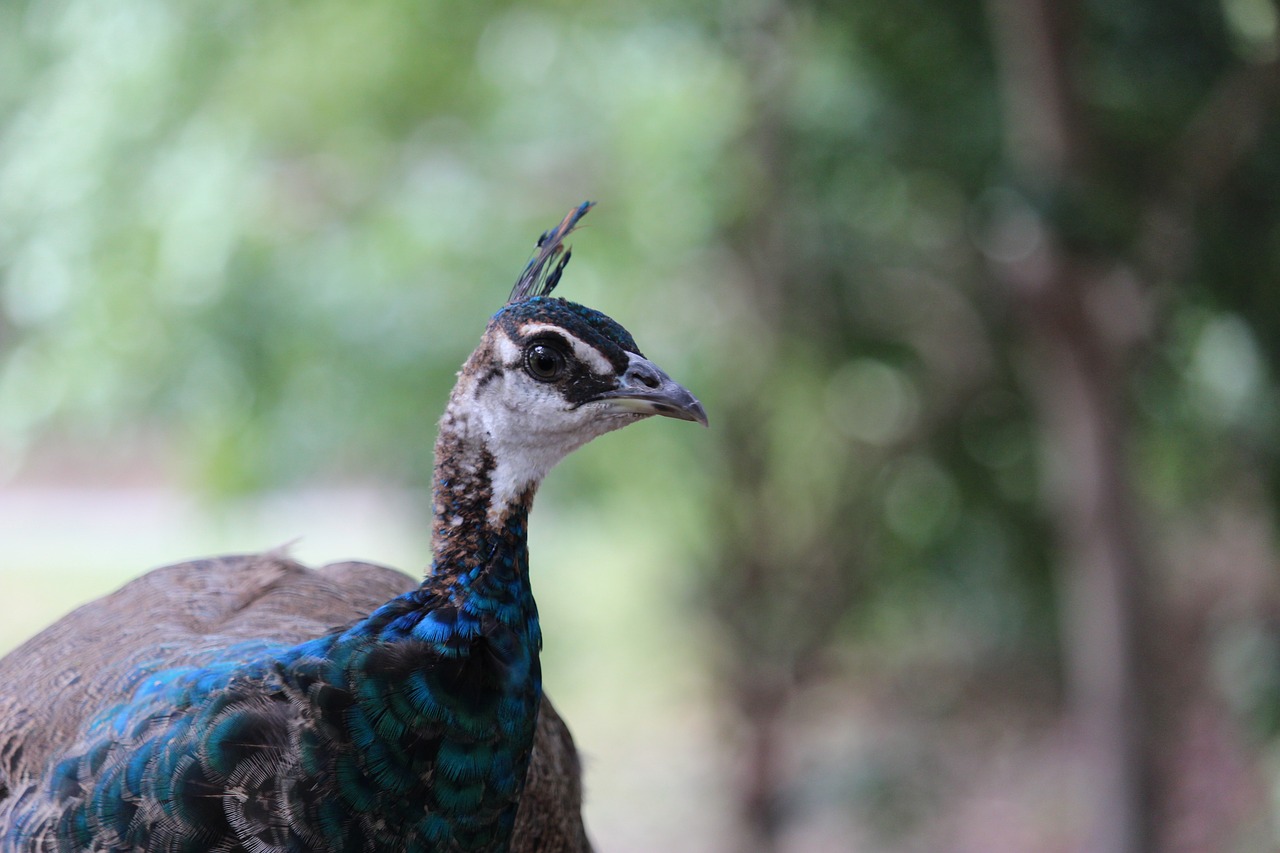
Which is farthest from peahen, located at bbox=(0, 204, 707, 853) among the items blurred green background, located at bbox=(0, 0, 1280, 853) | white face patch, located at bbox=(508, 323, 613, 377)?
blurred green background, located at bbox=(0, 0, 1280, 853)

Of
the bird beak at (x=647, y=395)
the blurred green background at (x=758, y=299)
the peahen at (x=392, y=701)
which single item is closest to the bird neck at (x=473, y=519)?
the peahen at (x=392, y=701)

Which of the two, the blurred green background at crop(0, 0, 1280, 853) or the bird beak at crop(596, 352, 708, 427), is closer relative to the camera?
the bird beak at crop(596, 352, 708, 427)

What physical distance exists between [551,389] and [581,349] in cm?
5

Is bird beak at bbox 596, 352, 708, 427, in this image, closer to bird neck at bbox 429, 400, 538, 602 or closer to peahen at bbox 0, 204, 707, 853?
peahen at bbox 0, 204, 707, 853

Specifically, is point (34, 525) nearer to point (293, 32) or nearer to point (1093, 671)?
point (293, 32)

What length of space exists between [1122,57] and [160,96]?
2239 mm

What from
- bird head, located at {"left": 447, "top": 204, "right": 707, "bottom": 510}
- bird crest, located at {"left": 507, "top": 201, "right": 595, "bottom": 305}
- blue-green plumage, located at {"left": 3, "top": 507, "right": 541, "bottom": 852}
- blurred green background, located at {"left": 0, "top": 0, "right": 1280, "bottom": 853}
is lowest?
blue-green plumage, located at {"left": 3, "top": 507, "right": 541, "bottom": 852}

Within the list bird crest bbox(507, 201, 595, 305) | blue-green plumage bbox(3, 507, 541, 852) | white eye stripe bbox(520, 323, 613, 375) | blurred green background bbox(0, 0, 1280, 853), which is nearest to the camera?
blue-green plumage bbox(3, 507, 541, 852)

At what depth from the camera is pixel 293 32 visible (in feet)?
9.32

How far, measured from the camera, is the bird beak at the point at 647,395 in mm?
1093

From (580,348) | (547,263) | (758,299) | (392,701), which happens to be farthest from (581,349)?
(758,299)

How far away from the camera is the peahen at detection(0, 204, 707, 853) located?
994mm

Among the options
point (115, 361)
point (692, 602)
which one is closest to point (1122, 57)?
point (692, 602)

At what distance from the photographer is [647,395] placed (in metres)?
1.09
